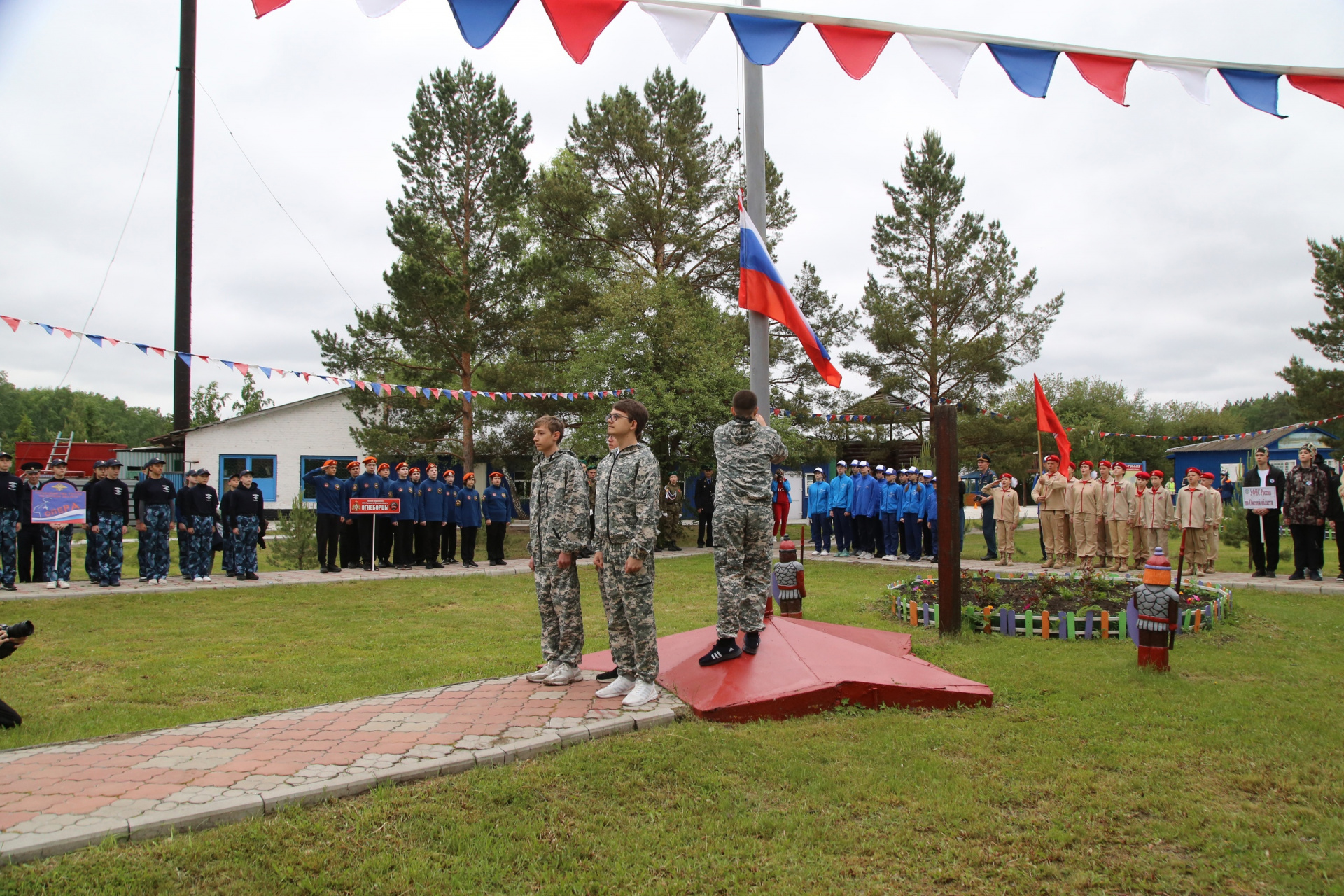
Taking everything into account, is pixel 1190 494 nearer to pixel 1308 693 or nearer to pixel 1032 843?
pixel 1308 693

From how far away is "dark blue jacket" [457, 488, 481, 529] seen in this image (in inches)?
617

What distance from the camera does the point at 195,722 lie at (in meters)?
4.68

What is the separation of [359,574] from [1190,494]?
14067 millimetres

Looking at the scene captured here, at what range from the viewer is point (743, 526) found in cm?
553

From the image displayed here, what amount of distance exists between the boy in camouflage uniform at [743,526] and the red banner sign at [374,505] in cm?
1023

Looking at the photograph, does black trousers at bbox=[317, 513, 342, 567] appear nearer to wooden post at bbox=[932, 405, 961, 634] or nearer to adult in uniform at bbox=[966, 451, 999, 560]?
wooden post at bbox=[932, 405, 961, 634]

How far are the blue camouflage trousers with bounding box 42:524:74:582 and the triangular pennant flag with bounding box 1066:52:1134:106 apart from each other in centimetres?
1419

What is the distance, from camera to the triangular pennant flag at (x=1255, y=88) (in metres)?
4.82

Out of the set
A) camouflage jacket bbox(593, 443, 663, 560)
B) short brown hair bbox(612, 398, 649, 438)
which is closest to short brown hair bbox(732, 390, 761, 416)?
short brown hair bbox(612, 398, 649, 438)

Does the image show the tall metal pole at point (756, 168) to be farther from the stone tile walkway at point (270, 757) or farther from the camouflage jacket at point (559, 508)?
the stone tile walkway at point (270, 757)

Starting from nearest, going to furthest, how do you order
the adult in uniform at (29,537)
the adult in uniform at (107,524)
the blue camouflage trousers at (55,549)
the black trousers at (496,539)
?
the adult in uniform at (29,537), the blue camouflage trousers at (55,549), the adult in uniform at (107,524), the black trousers at (496,539)

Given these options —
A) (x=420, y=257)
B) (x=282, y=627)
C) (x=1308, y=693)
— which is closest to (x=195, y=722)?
(x=282, y=627)

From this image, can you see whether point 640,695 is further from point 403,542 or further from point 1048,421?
point 403,542

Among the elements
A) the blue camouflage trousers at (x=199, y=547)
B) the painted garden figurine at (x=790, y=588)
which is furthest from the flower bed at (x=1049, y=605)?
the blue camouflage trousers at (x=199, y=547)
